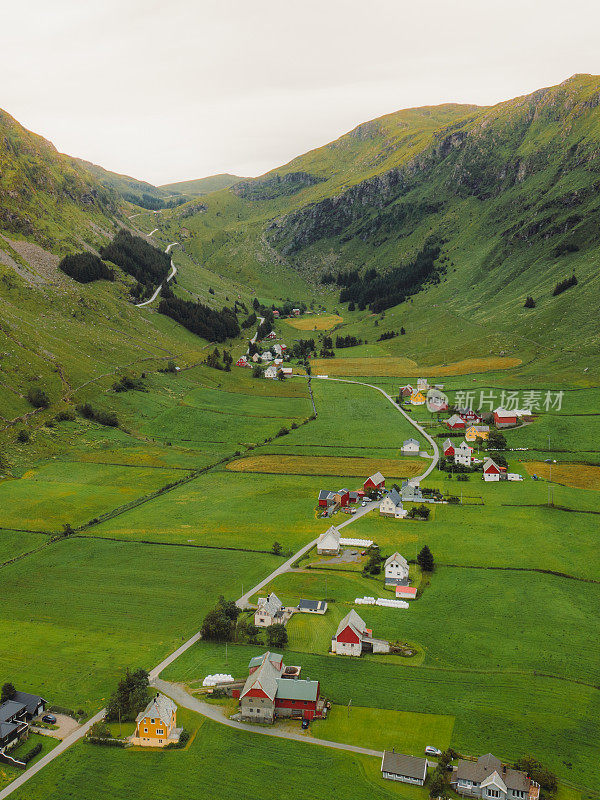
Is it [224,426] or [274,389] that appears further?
[274,389]

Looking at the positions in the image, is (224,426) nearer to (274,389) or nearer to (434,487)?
(274,389)

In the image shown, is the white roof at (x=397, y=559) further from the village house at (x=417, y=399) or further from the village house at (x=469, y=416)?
the village house at (x=417, y=399)

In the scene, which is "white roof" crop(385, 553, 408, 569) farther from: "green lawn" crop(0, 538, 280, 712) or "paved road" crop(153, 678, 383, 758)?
"paved road" crop(153, 678, 383, 758)

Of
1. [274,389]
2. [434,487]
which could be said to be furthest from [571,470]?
[274,389]

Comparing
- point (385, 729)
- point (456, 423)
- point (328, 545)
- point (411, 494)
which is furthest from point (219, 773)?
point (456, 423)

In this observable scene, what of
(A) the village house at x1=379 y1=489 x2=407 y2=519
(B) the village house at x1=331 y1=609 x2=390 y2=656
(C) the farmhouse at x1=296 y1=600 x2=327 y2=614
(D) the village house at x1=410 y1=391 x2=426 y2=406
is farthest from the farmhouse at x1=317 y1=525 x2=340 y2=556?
(D) the village house at x1=410 y1=391 x2=426 y2=406

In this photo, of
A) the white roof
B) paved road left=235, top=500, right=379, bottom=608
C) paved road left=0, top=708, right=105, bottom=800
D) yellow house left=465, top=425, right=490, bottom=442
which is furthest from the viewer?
yellow house left=465, top=425, right=490, bottom=442
